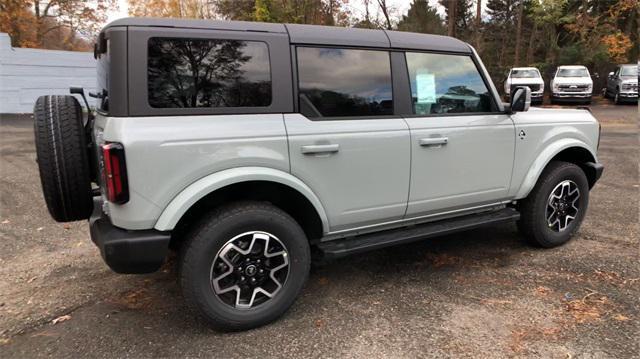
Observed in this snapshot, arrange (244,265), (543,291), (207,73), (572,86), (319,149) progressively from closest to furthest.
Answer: (207,73)
(244,265)
(319,149)
(543,291)
(572,86)

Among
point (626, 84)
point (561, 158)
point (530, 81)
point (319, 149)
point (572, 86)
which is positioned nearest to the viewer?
point (319, 149)

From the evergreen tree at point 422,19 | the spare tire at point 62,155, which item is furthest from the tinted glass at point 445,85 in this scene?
the evergreen tree at point 422,19

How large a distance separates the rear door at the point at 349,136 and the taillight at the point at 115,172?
3.27 ft

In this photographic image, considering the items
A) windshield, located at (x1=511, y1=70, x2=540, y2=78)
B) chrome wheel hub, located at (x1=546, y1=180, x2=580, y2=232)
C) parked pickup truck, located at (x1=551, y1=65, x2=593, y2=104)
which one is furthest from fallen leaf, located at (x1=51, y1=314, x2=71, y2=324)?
windshield, located at (x1=511, y1=70, x2=540, y2=78)

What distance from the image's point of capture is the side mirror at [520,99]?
3807mm

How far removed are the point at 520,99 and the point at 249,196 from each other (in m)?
2.35

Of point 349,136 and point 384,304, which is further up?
point 349,136

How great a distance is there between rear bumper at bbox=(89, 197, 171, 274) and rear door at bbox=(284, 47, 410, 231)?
36.3 inches

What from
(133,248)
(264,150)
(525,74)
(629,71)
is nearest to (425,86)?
(264,150)

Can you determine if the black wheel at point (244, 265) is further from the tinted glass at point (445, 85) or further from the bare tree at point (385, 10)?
the bare tree at point (385, 10)

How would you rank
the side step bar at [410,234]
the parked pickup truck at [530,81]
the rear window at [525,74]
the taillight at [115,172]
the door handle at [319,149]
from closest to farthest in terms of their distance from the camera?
the taillight at [115,172], the door handle at [319,149], the side step bar at [410,234], the parked pickup truck at [530,81], the rear window at [525,74]

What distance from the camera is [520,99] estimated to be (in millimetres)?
3832

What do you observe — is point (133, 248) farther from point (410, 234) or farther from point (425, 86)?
point (425, 86)

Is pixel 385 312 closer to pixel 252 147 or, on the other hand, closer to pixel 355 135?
pixel 355 135
